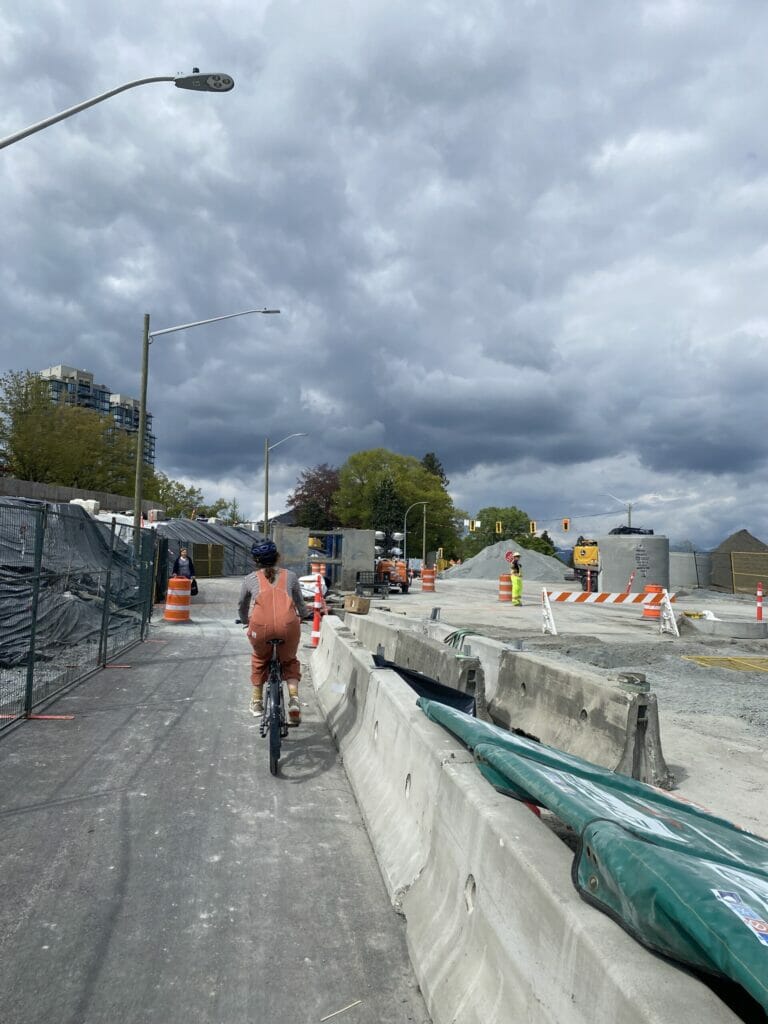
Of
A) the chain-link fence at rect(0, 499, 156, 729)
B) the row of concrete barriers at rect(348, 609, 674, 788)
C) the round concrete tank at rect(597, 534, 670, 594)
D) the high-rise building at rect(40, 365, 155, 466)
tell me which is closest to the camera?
the row of concrete barriers at rect(348, 609, 674, 788)

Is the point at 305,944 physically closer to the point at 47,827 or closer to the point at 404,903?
the point at 404,903

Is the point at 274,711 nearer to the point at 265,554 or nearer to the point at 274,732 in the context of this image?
the point at 274,732

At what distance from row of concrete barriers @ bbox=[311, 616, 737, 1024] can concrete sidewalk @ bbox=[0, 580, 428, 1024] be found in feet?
0.71

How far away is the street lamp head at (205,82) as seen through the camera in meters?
11.0

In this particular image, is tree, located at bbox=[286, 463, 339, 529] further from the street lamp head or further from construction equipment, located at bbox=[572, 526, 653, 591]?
the street lamp head

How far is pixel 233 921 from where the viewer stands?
145 inches

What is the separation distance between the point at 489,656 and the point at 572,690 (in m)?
2.25

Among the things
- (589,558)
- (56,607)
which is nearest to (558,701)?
(56,607)

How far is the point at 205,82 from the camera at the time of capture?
36.5 ft

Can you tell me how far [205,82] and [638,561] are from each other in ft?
95.7

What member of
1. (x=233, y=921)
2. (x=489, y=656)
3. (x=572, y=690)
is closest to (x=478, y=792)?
Result: (x=233, y=921)

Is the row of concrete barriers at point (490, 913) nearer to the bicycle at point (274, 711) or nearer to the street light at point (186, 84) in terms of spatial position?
the bicycle at point (274, 711)

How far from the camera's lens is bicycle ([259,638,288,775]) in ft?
→ 19.5

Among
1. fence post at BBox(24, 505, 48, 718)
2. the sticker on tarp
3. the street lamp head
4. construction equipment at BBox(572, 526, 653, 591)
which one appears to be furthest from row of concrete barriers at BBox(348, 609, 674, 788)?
construction equipment at BBox(572, 526, 653, 591)
